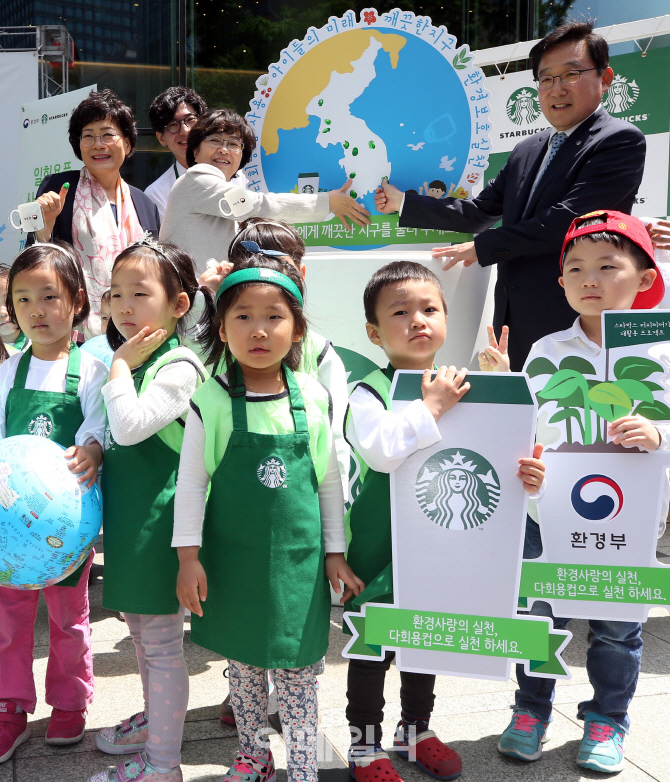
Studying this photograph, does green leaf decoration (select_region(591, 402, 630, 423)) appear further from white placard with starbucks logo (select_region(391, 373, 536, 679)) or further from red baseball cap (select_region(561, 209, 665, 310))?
red baseball cap (select_region(561, 209, 665, 310))

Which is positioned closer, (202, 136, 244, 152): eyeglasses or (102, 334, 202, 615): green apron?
(102, 334, 202, 615): green apron

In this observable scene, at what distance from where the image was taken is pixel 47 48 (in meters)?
7.43

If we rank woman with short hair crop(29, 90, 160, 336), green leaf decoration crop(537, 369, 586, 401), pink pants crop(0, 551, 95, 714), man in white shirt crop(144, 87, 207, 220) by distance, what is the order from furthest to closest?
man in white shirt crop(144, 87, 207, 220) < woman with short hair crop(29, 90, 160, 336) < pink pants crop(0, 551, 95, 714) < green leaf decoration crop(537, 369, 586, 401)

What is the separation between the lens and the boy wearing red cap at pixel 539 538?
6.68 feet

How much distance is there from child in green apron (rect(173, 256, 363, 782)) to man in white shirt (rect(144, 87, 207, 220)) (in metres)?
1.96

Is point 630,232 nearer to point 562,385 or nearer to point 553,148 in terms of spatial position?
point 562,385

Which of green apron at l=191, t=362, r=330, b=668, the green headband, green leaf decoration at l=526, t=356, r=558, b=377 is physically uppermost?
the green headband

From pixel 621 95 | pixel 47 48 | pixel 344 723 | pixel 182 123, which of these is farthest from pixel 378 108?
pixel 47 48

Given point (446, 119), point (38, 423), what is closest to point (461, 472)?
point (38, 423)

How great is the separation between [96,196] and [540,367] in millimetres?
2057

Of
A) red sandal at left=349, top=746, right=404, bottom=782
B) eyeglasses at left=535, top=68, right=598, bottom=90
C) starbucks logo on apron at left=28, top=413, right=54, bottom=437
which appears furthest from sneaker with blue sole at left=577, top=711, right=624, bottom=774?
eyeglasses at left=535, top=68, right=598, bottom=90

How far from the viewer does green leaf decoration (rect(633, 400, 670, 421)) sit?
1846 mm

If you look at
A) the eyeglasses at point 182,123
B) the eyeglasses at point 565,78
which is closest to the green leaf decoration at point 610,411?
the eyeglasses at point 565,78

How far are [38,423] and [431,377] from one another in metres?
1.07
